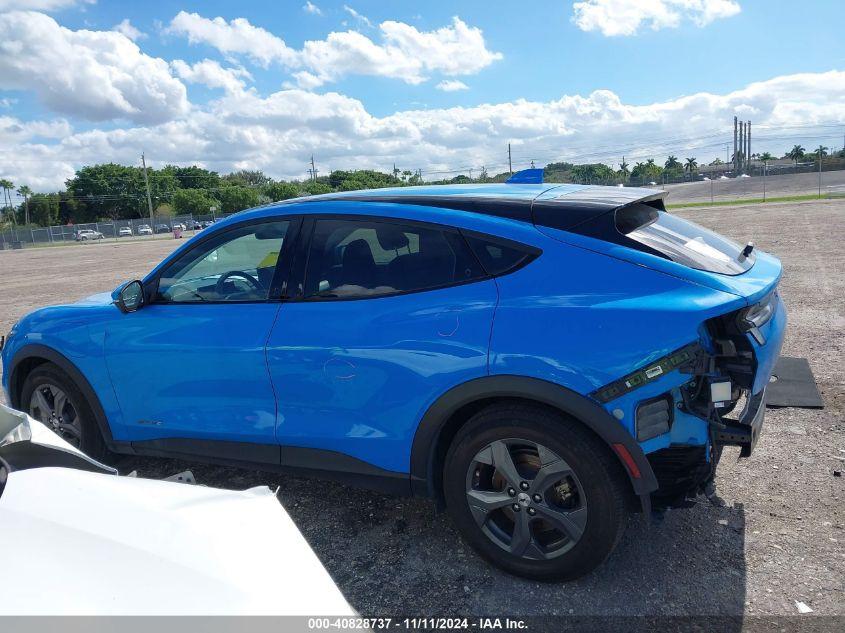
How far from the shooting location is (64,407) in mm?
4066

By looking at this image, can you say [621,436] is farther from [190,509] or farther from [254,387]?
[254,387]

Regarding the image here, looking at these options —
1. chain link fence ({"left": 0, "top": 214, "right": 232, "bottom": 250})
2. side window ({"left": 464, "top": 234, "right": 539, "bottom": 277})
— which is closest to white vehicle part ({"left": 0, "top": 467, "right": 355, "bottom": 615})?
side window ({"left": 464, "top": 234, "right": 539, "bottom": 277})

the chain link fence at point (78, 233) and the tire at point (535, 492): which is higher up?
the chain link fence at point (78, 233)

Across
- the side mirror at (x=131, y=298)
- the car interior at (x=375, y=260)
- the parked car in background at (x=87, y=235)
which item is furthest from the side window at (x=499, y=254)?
the parked car in background at (x=87, y=235)

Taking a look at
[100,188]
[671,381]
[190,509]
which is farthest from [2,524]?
[100,188]

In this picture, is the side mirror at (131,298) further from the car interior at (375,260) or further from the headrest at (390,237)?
the headrest at (390,237)

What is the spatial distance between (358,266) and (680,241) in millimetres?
1523

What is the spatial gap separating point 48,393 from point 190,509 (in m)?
2.95

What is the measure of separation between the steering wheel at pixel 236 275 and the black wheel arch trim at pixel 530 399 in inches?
46.6

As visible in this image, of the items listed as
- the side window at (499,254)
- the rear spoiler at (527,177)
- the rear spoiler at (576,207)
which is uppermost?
the rear spoiler at (527,177)

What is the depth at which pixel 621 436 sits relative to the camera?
2482mm

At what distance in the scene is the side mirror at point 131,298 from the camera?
11.8 feet

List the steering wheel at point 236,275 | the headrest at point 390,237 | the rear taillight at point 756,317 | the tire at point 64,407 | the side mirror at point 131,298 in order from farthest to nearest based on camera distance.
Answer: the tire at point 64,407 → the side mirror at point 131,298 → the steering wheel at point 236,275 → the headrest at point 390,237 → the rear taillight at point 756,317

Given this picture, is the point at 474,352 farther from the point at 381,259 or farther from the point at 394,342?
the point at 381,259
